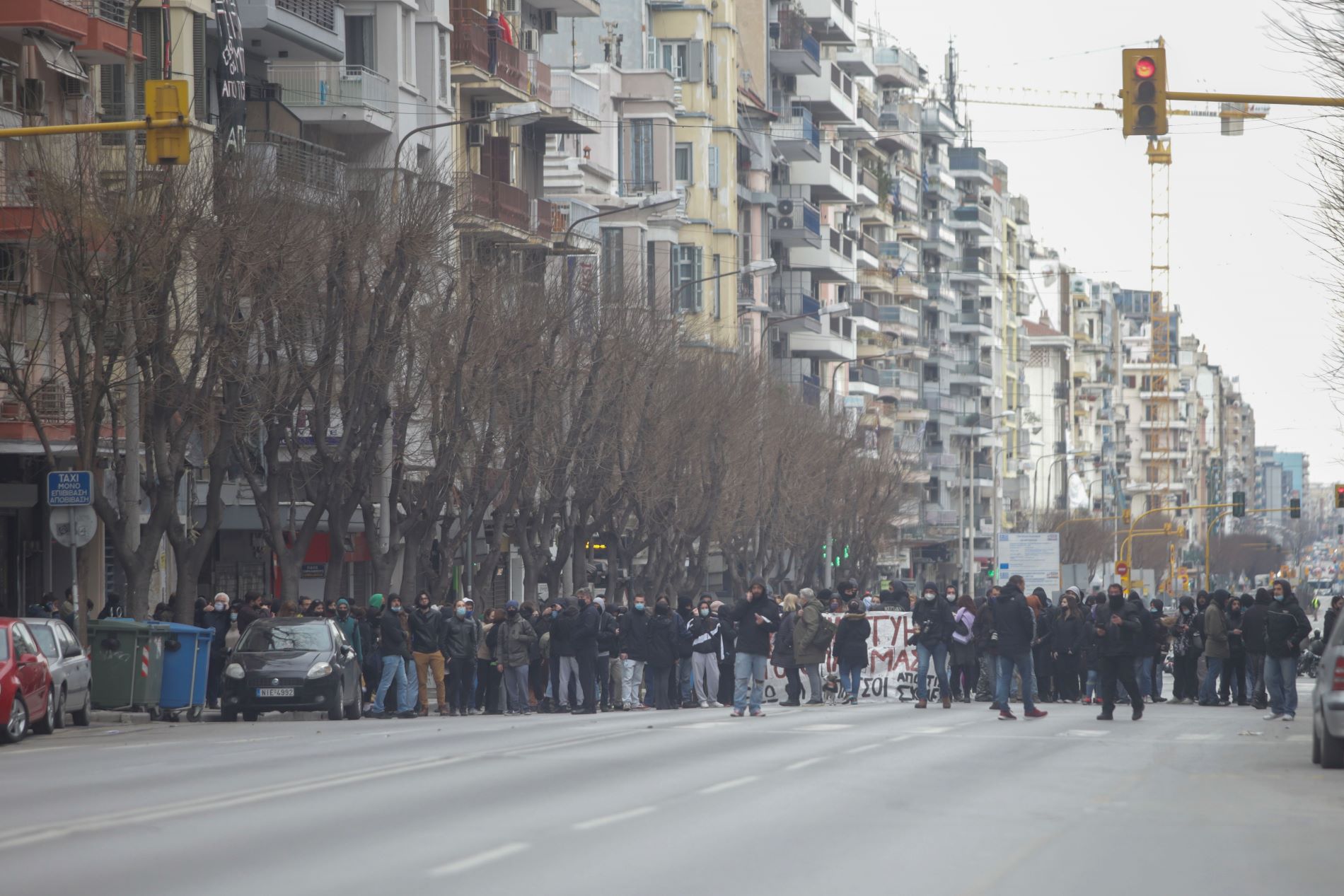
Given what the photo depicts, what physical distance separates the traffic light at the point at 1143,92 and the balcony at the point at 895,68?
4007 inches

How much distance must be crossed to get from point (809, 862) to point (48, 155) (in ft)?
75.1

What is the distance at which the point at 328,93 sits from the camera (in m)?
49.6

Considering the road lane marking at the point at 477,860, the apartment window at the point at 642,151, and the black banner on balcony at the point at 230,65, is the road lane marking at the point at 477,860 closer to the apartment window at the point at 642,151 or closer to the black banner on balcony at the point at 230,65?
the black banner on balcony at the point at 230,65

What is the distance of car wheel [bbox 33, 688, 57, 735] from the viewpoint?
83.3 feet

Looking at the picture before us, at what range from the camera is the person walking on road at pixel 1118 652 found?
84.2 feet

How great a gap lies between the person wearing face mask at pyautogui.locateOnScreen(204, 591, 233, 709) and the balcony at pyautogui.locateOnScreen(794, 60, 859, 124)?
69578 mm

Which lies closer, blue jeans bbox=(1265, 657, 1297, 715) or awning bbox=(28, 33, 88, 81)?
blue jeans bbox=(1265, 657, 1297, 715)

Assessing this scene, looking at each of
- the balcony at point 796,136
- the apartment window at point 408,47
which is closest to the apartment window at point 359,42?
the apartment window at point 408,47

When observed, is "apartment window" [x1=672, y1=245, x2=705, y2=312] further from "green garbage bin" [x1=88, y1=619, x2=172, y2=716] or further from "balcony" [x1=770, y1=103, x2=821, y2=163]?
"green garbage bin" [x1=88, y1=619, x2=172, y2=716]

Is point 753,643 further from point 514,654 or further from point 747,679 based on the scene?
point 514,654

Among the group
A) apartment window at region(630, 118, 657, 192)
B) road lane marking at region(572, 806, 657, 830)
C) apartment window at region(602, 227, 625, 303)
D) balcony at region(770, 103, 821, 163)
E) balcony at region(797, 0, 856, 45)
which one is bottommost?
road lane marking at region(572, 806, 657, 830)

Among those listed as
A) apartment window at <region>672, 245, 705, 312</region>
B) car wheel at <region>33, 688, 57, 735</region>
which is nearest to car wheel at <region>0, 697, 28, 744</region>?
car wheel at <region>33, 688, 57, 735</region>

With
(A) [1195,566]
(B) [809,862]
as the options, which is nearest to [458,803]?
(B) [809,862]

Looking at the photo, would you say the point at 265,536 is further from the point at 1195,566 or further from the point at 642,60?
the point at 1195,566
